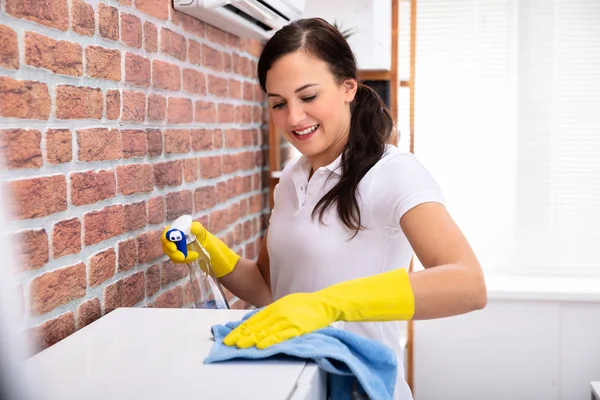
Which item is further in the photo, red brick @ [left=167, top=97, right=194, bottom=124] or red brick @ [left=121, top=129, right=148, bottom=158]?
red brick @ [left=167, top=97, right=194, bottom=124]

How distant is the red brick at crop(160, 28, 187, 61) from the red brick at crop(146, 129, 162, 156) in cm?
21

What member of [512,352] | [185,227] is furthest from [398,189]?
[512,352]

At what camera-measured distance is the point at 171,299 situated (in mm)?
1726

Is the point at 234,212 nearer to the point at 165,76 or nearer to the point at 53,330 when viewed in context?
the point at 165,76

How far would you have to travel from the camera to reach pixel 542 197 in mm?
3176

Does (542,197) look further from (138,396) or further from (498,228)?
(138,396)

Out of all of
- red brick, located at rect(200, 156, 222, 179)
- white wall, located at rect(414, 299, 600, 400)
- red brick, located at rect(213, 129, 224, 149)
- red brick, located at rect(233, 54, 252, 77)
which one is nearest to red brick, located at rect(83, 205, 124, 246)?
red brick, located at rect(200, 156, 222, 179)

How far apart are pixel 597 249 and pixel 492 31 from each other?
1.15 metres

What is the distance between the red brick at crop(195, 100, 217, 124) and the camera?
1915mm

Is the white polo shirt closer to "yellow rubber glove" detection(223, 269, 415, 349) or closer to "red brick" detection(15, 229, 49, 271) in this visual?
"yellow rubber glove" detection(223, 269, 415, 349)

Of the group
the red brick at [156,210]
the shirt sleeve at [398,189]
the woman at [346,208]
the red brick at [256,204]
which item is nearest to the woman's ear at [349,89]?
the woman at [346,208]

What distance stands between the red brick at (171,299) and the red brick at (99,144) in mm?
419

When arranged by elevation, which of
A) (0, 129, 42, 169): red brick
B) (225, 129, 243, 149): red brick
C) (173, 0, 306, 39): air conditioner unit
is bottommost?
(0, 129, 42, 169): red brick

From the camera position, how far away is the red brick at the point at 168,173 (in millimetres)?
1628
